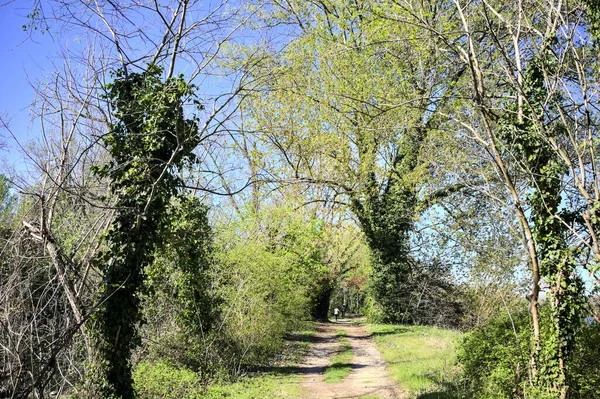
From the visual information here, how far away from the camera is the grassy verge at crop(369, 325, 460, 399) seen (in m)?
9.55

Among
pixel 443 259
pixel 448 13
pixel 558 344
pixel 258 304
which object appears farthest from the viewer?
pixel 443 259

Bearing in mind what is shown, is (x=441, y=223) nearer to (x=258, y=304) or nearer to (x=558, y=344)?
(x=258, y=304)

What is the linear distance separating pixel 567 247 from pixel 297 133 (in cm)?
1300

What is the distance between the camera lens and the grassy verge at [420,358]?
9.55 meters

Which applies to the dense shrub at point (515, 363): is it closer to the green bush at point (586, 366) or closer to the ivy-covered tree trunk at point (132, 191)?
the green bush at point (586, 366)

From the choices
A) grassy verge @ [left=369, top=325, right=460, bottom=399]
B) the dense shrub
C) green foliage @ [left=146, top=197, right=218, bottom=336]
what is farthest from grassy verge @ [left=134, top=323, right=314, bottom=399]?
the dense shrub

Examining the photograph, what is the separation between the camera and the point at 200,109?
27.7ft

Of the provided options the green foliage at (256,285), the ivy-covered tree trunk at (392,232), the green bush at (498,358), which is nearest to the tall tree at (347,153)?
the ivy-covered tree trunk at (392,232)

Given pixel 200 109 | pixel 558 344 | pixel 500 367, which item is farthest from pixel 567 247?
pixel 200 109

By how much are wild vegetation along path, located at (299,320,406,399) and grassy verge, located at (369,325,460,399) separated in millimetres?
294

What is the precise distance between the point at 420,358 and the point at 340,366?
218cm

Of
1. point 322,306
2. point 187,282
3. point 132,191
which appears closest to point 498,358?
point 132,191

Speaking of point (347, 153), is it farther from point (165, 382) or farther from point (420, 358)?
point (165, 382)

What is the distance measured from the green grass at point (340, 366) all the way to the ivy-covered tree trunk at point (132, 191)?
17.8 ft
